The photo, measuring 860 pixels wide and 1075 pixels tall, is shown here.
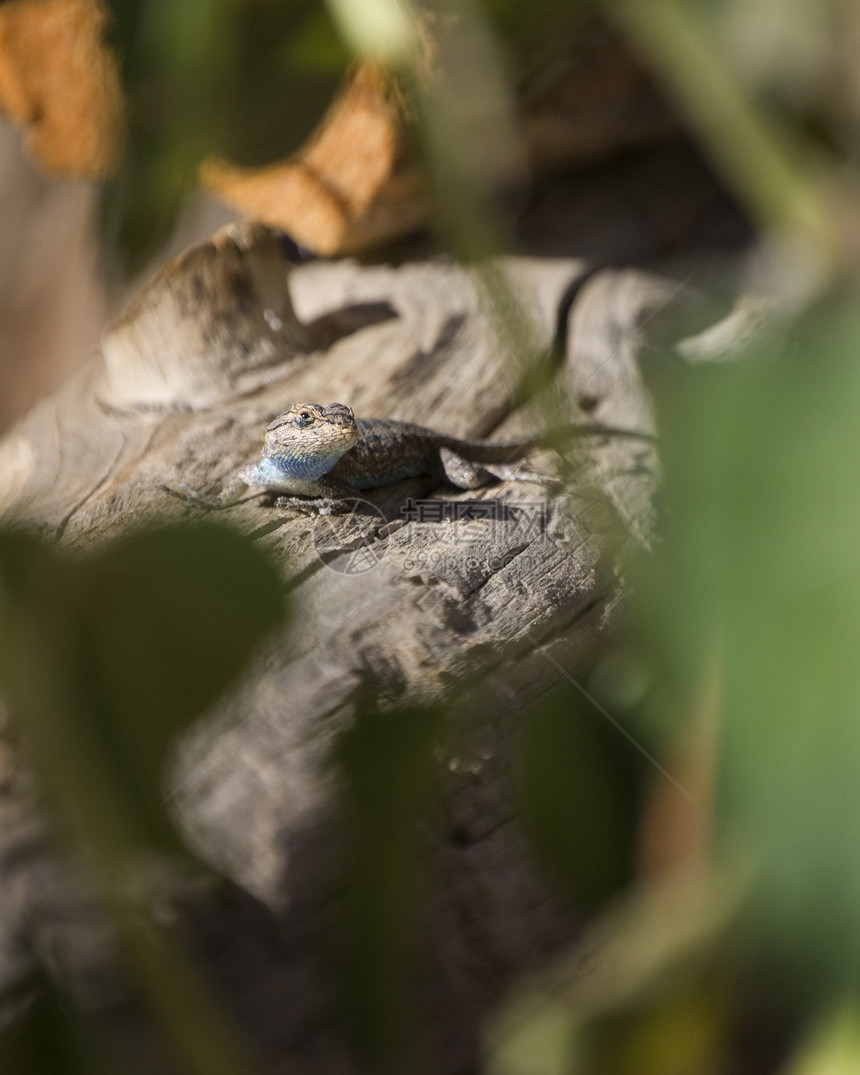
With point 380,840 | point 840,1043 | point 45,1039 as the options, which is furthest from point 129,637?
Result: point 840,1043

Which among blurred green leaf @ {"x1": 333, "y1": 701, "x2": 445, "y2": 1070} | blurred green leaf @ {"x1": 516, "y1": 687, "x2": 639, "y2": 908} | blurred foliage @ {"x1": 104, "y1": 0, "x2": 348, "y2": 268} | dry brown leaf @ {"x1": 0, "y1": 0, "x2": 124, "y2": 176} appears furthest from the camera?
dry brown leaf @ {"x1": 0, "y1": 0, "x2": 124, "y2": 176}

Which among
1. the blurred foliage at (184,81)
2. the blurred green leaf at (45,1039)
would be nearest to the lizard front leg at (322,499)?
the blurred foliage at (184,81)

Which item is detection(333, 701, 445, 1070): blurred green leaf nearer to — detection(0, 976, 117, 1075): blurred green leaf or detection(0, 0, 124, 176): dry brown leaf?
detection(0, 976, 117, 1075): blurred green leaf

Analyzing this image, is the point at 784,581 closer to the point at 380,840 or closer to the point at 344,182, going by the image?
the point at 380,840

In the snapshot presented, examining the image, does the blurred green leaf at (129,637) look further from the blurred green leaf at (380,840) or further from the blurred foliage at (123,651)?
the blurred green leaf at (380,840)

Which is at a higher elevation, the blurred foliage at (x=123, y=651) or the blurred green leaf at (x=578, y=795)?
the blurred foliage at (x=123, y=651)

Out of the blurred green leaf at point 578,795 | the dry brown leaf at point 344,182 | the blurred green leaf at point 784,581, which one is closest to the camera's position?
the blurred green leaf at point 784,581

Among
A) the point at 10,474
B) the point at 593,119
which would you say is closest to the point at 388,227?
the point at 593,119

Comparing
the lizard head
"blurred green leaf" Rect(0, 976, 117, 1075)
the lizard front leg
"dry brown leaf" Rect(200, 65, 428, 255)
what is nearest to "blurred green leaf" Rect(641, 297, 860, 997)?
"blurred green leaf" Rect(0, 976, 117, 1075)
